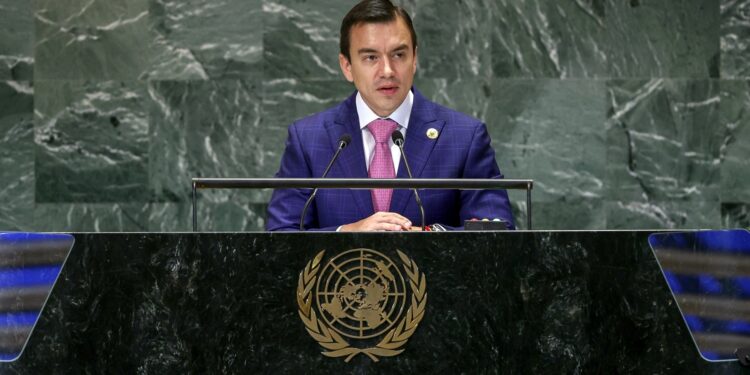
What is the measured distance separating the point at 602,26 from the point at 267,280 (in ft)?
12.3

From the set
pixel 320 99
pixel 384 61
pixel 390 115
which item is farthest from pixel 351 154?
pixel 320 99

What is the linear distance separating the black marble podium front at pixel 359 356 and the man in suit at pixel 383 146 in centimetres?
108

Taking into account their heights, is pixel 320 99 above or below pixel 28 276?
above

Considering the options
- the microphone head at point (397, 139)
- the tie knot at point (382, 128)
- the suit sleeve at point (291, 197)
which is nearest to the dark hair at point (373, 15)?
the tie knot at point (382, 128)

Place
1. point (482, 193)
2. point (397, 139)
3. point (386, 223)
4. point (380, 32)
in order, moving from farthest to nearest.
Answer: point (380, 32)
point (482, 193)
point (397, 139)
point (386, 223)

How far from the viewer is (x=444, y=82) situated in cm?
559

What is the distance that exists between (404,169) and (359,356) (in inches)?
50.8

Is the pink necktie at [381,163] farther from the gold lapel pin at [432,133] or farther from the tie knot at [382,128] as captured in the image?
the gold lapel pin at [432,133]

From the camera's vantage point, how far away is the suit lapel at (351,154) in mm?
3480

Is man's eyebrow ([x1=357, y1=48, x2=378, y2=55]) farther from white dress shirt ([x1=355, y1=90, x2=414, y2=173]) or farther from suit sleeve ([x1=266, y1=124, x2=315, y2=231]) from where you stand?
suit sleeve ([x1=266, y1=124, x2=315, y2=231])

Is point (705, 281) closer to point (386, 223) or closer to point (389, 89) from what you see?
point (386, 223)

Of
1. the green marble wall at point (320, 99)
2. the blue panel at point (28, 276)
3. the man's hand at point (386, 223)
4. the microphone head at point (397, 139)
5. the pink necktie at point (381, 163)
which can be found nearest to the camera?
the blue panel at point (28, 276)

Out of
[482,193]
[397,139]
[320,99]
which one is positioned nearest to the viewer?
[397,139]

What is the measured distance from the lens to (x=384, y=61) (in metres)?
3.53
